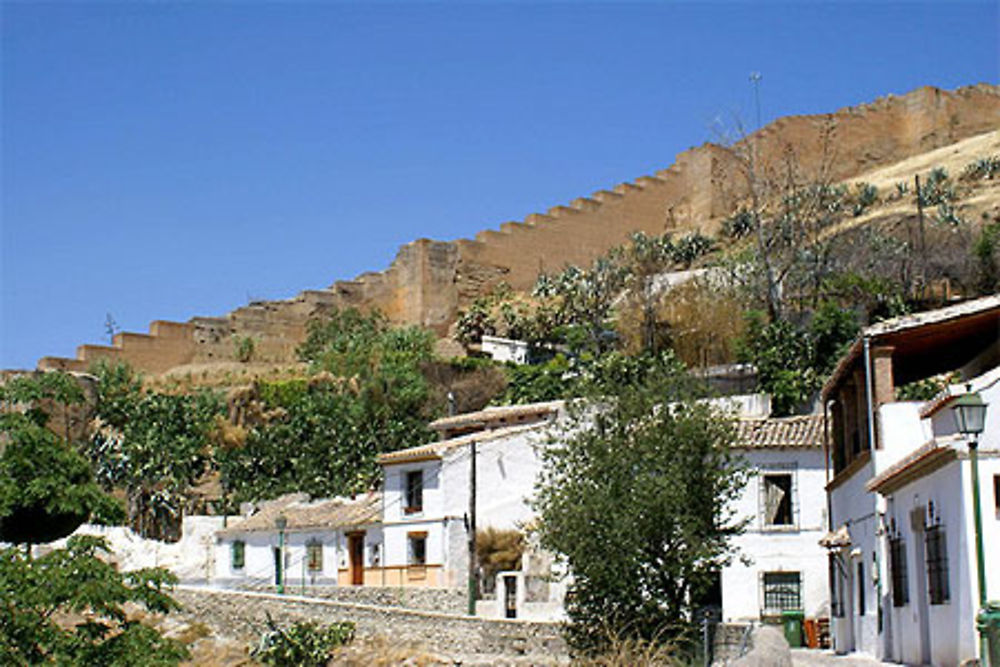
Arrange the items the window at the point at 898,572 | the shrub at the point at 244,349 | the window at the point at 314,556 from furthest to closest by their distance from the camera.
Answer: the shrub at the point at 244,349 < the window at the point at 314,556 < the window at the point at 898,572

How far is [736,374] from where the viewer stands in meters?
45.1

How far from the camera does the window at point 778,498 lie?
31406 mm

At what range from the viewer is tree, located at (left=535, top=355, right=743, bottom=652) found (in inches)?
938

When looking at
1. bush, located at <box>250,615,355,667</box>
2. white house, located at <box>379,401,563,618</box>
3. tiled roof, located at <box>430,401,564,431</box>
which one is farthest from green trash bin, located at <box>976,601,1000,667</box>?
tiled roof, located at <box>430,401,564,431</box>

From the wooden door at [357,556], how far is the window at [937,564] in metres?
24.7

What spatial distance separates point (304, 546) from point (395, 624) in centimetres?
1121

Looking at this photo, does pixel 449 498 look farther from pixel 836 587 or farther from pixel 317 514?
pixel 836 587

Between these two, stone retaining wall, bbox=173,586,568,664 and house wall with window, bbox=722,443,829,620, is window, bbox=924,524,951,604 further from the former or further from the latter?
house wall with window, bbox=722,443,829,620

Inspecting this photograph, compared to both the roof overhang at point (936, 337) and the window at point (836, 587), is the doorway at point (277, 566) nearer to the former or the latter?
the window at point (836, 587)

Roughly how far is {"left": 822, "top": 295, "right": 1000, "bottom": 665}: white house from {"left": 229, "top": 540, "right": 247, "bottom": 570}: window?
2178cm

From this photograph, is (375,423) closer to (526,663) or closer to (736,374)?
(736,374)

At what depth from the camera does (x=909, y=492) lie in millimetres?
18641

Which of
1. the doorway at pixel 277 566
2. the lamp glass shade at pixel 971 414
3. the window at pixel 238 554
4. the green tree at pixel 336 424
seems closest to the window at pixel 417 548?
the doorway at pixel 277 566

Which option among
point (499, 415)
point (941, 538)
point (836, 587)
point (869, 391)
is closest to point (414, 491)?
point (499, 415)
